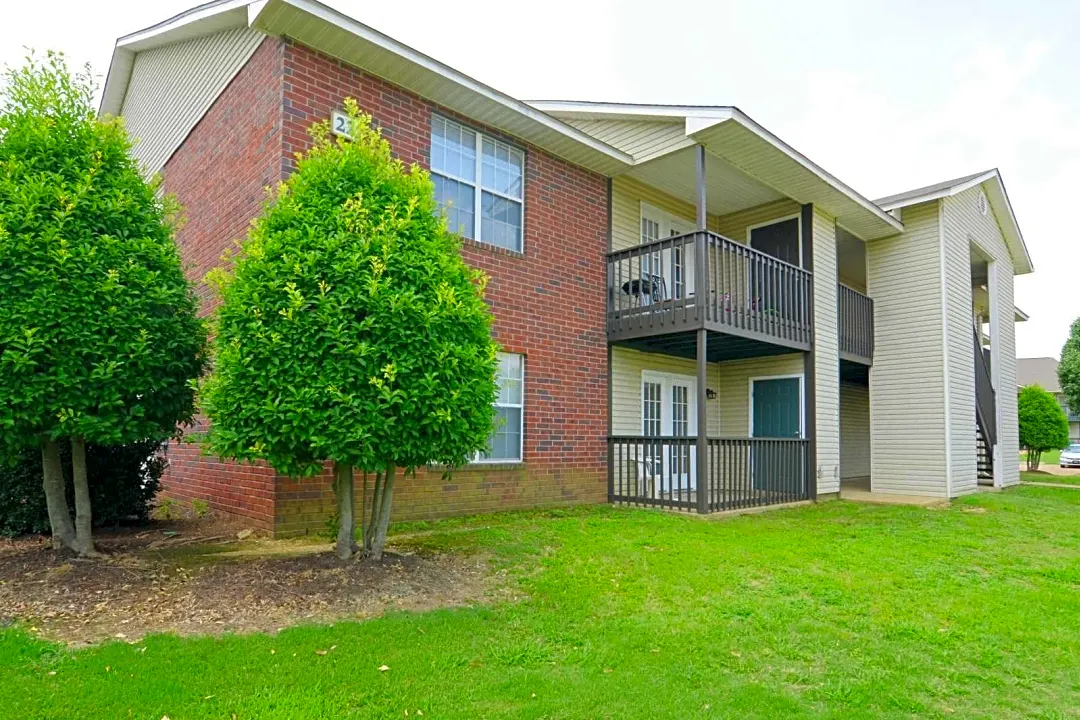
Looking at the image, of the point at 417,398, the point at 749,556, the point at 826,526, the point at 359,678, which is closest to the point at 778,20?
the point at 826,526

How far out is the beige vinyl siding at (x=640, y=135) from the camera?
419 inches

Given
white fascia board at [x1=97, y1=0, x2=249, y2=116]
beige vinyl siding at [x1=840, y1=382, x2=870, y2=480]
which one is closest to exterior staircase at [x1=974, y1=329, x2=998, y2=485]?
beige vinyl siding at [x1=840, y1=382, x2=870, y2=480]

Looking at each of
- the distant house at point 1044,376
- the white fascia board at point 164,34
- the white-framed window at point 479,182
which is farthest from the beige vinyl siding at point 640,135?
the distant house at point 1044,376

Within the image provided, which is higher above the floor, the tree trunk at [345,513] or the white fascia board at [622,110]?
the white fascia board at [622,110]

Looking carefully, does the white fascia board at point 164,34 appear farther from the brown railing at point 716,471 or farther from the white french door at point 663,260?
the brown railing at point 716,471

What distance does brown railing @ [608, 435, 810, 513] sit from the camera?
10.2 m

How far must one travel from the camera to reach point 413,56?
26.8ft

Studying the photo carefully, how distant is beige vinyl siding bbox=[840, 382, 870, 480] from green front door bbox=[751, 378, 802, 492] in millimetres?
5609

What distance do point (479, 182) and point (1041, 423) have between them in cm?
2272

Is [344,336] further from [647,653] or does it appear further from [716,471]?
[716,471]

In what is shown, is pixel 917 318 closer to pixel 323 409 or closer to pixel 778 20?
pixel 778 20

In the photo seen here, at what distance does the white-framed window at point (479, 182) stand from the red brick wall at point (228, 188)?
2.01 metres

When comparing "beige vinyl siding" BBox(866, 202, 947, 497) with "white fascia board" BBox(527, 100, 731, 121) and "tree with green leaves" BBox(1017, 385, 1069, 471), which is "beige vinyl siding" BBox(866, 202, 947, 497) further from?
"tree with green leaves" BBox(1017, 385, 1069, 471)

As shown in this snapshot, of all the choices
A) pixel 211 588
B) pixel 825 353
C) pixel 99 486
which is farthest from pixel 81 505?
pixel 825 353
